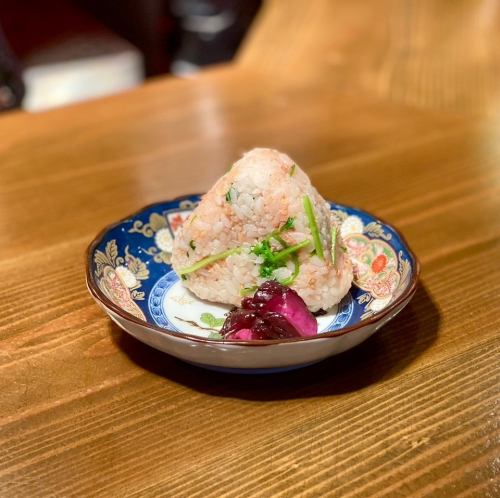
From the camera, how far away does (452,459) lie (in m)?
0.76

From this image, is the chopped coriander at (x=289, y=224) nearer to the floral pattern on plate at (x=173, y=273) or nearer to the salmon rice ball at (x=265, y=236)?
the salmon rice ball at (x=265, y=236)

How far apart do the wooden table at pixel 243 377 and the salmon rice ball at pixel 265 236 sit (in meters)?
0.12

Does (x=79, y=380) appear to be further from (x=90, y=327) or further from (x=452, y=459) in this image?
(x=452, y=459)

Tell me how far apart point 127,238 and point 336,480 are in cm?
55

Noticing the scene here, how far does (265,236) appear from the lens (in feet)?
3.10

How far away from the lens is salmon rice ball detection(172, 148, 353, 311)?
932 millimetres

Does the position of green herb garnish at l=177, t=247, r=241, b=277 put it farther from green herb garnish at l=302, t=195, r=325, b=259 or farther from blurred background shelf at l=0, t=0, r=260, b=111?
blurred background shelf at l=0, t=0, r=260, b=111

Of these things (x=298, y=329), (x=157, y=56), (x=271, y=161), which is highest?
(x=271, y=161)

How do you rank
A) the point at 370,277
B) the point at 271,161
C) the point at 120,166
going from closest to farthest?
the point at 271,161 → the point at 370,277 → the point at 120,166

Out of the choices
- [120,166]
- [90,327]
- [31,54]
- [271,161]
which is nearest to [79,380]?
[90,327]

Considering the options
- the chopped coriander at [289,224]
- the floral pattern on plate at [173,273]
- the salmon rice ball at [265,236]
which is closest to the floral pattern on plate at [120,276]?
the floral pattern on plate at [173,273]

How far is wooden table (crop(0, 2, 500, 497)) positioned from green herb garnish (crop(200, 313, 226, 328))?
0.29ft

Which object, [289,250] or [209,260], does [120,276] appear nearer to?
[209,260]

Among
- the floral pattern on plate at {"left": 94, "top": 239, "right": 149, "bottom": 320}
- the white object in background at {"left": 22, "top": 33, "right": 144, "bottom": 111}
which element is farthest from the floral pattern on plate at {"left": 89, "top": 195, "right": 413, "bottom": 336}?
the white object in background at {"left": 22, "top": 33, "right": 144, "bottom": 111}
